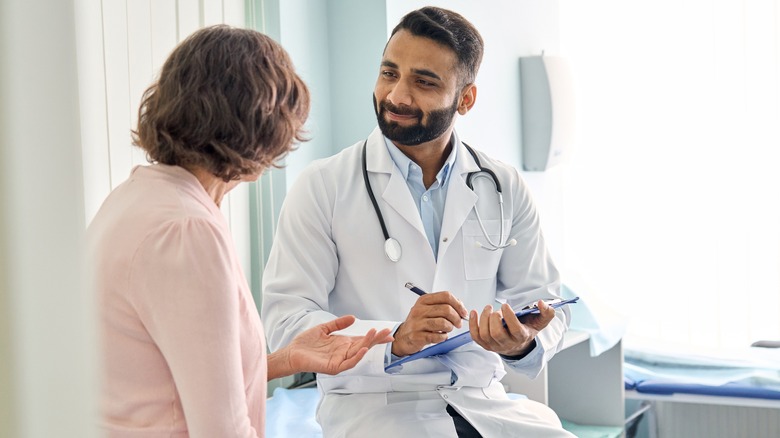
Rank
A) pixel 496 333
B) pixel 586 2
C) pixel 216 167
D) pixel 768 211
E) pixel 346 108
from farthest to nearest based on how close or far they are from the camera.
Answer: pixel 586 2 → pixel 768 211 → pixel 346 108 → pixel 496 333 → pixel 216 167

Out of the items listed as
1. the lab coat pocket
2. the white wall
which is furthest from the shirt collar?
the white wall

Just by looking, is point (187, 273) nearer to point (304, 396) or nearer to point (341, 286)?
point (341, 286)

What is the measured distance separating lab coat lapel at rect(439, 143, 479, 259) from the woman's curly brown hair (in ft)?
2.49

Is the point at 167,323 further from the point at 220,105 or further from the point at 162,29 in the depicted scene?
the point at 162,29

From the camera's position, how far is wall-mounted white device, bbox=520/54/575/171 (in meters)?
3.54

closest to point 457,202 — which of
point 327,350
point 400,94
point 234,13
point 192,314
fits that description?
point 400,94

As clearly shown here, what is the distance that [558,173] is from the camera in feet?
12.8

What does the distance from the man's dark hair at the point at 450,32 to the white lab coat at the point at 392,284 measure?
226 millimetres

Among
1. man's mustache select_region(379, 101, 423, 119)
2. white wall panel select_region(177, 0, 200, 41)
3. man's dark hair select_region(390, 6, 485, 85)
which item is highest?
white wall panel select_region(177, 0, 200, 41)

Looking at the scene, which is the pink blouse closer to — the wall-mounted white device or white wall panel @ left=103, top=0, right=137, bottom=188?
white wall panel @ left=103, top=0, right=137, bottom=188

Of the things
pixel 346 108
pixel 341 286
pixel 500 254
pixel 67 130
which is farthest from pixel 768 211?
pixel 67 130

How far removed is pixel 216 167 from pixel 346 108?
1.91 meters

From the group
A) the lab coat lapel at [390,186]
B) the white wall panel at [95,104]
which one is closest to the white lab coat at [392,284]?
the lab coat lapel at [390,186]

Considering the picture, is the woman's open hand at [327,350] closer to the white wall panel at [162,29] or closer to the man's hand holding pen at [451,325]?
the man's hand holding pen at [451,325]
